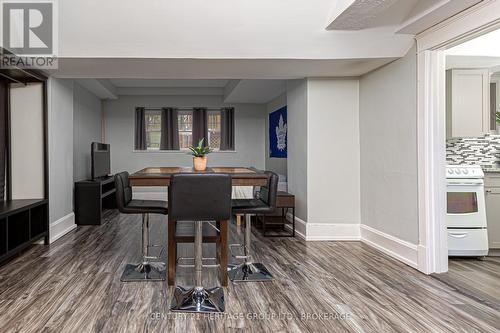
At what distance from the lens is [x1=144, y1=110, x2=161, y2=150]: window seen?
809 cm

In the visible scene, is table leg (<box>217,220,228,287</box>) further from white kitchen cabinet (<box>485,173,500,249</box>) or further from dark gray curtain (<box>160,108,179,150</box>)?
dark gray curtain (<box>160,108,179,150</box>)

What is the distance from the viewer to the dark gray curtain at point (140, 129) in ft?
26.1

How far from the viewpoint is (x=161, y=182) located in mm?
2768

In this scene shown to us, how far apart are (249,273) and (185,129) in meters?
5.63

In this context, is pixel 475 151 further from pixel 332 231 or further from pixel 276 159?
pixel 276 159

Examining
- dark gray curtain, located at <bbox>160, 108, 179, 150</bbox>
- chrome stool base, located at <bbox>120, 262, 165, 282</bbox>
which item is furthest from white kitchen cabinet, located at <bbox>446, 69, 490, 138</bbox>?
dark gray curtain, located at <bbox>160, 108, 179, 150</bbox>

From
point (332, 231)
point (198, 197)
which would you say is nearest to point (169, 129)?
point (332, 231)

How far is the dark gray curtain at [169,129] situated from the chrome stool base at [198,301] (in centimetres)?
575

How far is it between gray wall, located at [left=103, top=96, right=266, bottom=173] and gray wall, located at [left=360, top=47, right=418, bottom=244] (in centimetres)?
414

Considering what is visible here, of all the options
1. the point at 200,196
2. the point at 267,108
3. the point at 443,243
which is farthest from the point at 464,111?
the point at 267,108

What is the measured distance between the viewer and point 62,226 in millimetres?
4758

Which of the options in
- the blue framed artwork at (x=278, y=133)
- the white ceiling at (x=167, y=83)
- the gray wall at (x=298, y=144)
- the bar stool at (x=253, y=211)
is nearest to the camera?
the bar stool at (x=253, y=211)

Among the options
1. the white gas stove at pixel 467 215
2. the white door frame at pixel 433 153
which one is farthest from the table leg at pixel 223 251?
the white gas stove at pixel 467 215

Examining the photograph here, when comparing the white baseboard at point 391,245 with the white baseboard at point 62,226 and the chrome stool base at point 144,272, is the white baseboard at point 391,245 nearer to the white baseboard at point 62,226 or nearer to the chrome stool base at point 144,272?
the chrome stool base at point 144,272
